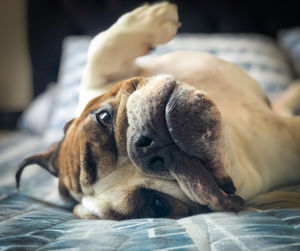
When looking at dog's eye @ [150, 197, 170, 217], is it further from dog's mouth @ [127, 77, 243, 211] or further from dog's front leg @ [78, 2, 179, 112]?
dog's front leg @ [78, 2, 179, 112]

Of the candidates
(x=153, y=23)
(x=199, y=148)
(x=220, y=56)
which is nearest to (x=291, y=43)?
(x=220, y=56)

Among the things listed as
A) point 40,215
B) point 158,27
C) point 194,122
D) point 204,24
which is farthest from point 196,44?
point 40,215

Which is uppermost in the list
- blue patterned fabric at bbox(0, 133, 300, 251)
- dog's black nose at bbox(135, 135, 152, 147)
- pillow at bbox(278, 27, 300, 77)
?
pillow at bbox(278, 27, 300, 77)

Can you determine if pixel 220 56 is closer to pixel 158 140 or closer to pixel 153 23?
pixel 153 23

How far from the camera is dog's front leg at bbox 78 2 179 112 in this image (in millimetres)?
699

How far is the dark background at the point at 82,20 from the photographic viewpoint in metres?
1.21

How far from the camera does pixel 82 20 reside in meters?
1.14

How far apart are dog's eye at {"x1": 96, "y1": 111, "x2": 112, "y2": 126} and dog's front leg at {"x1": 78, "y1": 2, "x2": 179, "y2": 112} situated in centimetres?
6

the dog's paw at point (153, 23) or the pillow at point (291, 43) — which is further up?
the pillow at point (291, 43)

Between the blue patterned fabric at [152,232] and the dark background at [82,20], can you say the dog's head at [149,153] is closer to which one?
the blue patterned fabric at [152,232]

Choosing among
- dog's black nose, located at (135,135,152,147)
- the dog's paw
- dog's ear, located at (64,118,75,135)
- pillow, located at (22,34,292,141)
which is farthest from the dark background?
dog's black nose, located at (135,135,152,147)

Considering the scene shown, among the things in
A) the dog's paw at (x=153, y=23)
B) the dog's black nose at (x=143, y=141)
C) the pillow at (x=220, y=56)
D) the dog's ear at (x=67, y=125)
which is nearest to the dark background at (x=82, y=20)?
the pillow at (x=220, y=56)

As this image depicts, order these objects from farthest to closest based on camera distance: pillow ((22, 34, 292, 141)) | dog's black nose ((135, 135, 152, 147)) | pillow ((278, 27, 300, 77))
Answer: pillow ((278, 27, 300, 77)) < pillow ((22, 34, 292, 141)) < dog's black nose ((135, 135, 152, 147))

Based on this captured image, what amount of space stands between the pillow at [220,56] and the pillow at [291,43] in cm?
54
